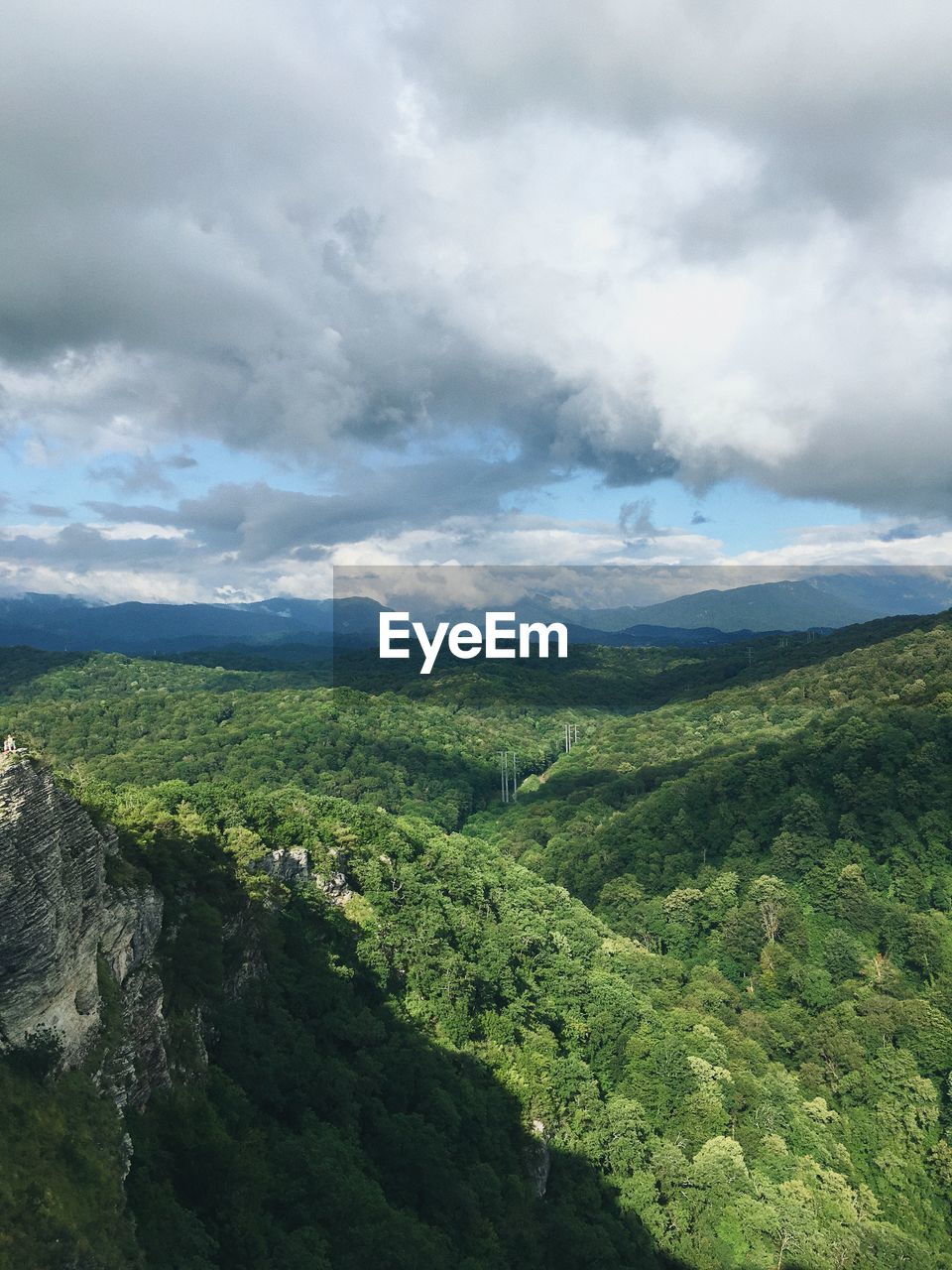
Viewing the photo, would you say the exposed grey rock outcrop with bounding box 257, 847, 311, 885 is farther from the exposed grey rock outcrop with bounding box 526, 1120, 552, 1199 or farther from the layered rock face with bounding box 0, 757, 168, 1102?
the exposed grey rock outcrop with bounding box 526, 1120, 552, 1199

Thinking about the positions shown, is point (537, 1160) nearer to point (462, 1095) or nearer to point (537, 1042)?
point (462, 1095)

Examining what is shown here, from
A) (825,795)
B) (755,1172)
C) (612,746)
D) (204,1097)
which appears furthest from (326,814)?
(612,746)

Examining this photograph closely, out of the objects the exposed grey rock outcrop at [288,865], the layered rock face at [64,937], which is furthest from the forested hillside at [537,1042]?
the layered rock face at [64,937]

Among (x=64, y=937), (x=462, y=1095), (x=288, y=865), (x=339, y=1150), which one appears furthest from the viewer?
(x=288, y=865)

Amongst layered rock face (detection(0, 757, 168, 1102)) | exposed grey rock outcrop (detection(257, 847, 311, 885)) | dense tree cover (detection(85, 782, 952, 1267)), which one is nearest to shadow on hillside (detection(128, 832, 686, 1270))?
dense tree cover (detection(85, 782, 952, 1267))

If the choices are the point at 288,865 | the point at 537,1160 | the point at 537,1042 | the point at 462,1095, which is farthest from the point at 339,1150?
the point at 288,865

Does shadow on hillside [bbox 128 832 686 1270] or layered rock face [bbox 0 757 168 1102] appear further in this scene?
shadow on hillside [bbox 128 832 686 1270]

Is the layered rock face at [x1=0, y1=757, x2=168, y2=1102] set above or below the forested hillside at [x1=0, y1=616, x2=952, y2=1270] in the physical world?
above
